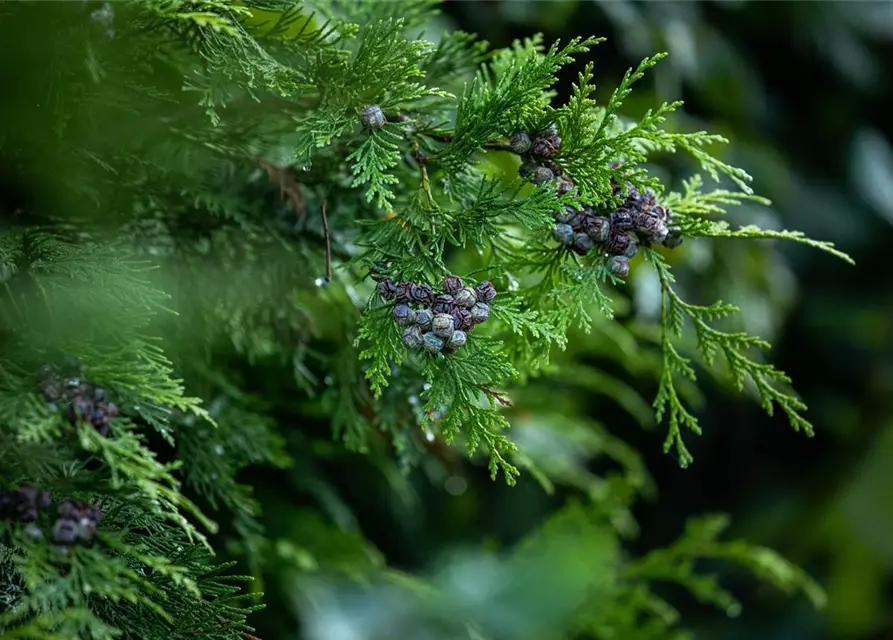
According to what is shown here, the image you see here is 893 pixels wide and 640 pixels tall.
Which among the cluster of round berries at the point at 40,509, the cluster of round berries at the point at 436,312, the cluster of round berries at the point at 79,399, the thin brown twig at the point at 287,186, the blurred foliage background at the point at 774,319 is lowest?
the cluster of round berries at the point at 40,509

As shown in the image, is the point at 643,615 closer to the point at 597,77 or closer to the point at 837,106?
the point at 597,77

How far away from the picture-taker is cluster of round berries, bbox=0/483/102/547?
438 millimetres

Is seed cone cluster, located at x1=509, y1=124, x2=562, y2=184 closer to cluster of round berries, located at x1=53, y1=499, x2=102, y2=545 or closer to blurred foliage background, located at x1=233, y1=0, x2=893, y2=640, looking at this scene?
cluster of round berries, located at x1=53, y1=499, x2=102, y2=545

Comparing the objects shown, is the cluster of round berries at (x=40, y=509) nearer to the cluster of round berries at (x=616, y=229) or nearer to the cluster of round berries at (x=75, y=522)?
the cluster of round berries at (x=75, y=522)

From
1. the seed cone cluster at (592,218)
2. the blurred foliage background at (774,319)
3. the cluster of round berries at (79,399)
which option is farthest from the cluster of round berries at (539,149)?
the blurred foliage background at (774,319)

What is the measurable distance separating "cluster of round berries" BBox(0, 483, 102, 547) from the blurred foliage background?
2.25 ft

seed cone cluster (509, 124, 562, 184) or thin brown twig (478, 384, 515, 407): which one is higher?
seed cone cluster (509, 124, 562, 184)

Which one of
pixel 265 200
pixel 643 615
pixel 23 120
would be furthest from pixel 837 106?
pixel 23 120

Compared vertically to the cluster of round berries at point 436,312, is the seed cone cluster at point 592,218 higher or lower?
higher

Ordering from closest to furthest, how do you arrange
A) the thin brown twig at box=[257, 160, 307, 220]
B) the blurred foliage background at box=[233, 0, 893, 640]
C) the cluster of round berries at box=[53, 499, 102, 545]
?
the cluster of round berries at box=[53, 499, 102, 545], the thin brown twig at box=[257, 160, 307, 220], the blurred foliage background at box=[233, 0, 893, 640]

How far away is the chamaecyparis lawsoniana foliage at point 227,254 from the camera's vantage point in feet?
1.51

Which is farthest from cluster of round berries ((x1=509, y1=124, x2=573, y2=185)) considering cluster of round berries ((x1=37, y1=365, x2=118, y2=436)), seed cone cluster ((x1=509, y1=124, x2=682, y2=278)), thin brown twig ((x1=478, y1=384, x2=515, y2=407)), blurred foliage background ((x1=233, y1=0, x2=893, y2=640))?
blurred foliage background ((x1=233, y1=0, x2=893, y2=640))

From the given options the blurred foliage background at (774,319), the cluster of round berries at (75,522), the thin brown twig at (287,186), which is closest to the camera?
the cluster of round berries at (75,522)

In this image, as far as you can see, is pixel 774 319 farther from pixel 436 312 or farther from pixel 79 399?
pixel 79 399
